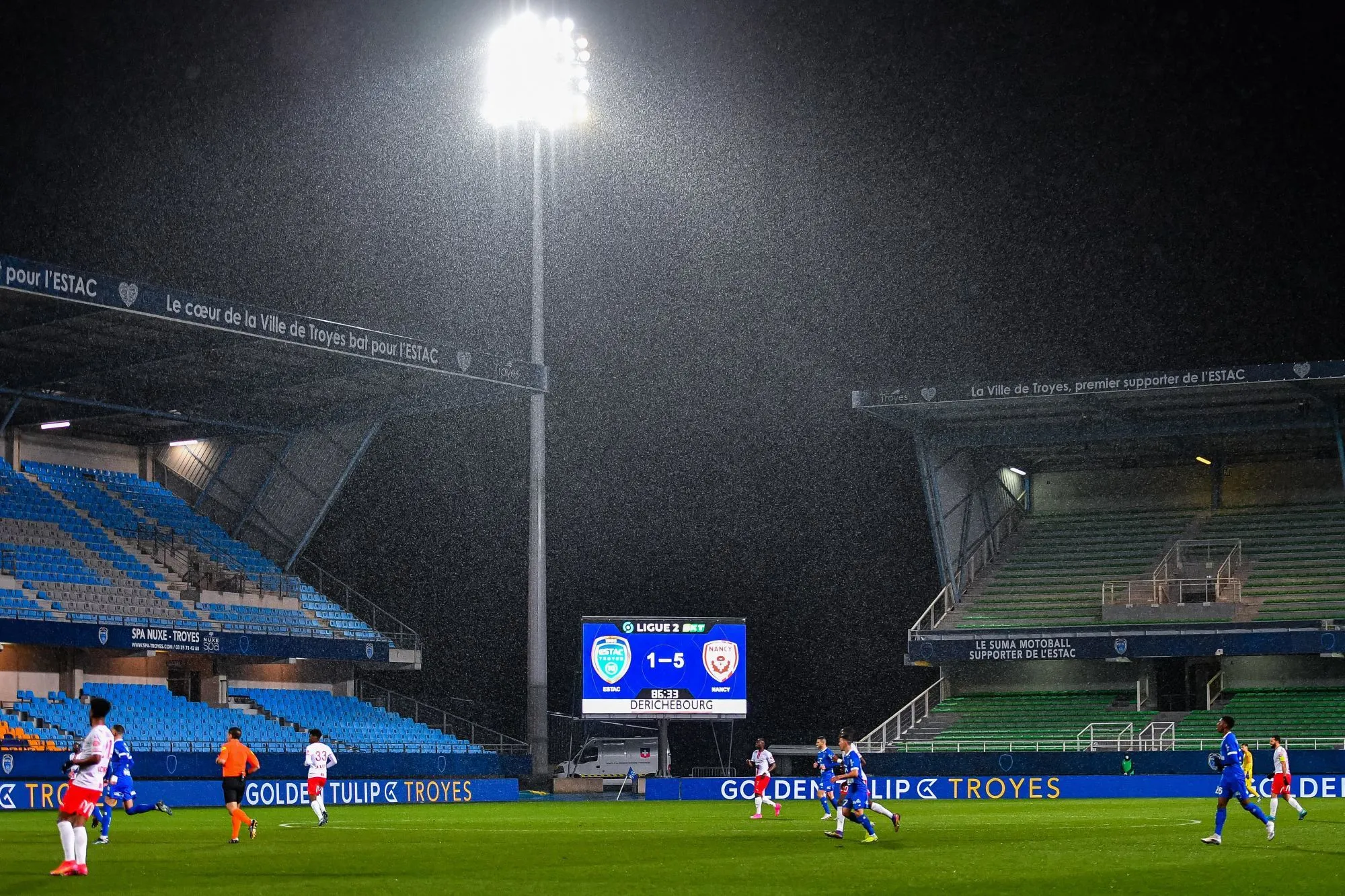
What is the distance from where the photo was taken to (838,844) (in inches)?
1013

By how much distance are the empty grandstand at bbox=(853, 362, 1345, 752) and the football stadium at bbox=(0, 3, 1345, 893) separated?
18cm

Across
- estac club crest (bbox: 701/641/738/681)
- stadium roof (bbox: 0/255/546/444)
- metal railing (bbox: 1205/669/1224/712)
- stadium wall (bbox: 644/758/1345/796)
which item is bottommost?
stadium wall (bbox: 644/758/1345/796)

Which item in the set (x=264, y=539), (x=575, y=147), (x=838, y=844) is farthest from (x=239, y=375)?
(x=838, y=844)

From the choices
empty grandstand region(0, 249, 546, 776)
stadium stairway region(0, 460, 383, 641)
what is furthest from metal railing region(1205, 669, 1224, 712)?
stadium stairway region(0, 460, 383, 641)

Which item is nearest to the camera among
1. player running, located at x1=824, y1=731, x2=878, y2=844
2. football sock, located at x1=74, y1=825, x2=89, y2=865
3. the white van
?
football sock, located at x1=74, y1=825, x2=89, y2=865

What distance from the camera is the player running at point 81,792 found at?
725 inches

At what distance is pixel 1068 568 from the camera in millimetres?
58469

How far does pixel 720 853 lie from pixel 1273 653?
32.7m

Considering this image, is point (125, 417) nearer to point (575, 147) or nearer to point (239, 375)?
point (239, 375)

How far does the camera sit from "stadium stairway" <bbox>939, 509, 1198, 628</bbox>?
5641cm

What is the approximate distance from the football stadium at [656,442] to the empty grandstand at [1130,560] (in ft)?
0.59

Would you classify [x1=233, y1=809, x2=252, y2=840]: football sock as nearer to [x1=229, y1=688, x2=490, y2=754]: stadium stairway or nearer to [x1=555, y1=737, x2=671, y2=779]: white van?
[x1=229, y1=688, x2=490, y2=754]: stadium stairway

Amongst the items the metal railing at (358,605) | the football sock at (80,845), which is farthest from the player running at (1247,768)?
the metal railing at (358,605)

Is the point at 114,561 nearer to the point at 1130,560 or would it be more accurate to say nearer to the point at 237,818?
the point at 237,818
